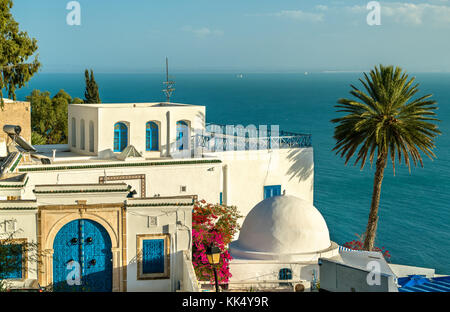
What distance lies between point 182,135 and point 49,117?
33.2 m

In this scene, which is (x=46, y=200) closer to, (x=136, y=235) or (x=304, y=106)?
(x=136, y=235)

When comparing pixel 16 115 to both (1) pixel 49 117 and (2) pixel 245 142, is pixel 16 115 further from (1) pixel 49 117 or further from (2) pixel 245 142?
(1) pixel 49 117

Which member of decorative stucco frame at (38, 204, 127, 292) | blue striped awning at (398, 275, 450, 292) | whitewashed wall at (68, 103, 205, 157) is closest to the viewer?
decorative stucco frame at (38, 204, 127, 292)

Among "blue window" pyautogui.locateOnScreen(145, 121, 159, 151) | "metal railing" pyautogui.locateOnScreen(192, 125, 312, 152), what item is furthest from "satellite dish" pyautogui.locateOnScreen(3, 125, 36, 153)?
"metal railing" pyautogui.locateOnScreen(192, 125, 312, 152)

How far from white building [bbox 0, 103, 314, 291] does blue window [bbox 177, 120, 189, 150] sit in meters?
0.04

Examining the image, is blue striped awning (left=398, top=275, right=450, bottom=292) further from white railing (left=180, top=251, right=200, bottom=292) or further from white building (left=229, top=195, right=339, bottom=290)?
white railing (left=180, top=251, right=200, bottom=292)

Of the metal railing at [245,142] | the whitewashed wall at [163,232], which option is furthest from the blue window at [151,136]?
the whitewashed wall at [163,232]

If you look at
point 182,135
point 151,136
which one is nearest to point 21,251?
point 151,136

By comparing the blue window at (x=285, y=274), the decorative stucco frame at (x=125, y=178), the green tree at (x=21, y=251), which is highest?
the decorative stucco frame at (x=125, y=178)

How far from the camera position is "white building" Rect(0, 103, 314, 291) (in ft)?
58.1

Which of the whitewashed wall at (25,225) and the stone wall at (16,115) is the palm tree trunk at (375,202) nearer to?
the stone wall at (16,115)

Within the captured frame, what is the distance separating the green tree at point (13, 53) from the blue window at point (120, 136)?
17.7ft

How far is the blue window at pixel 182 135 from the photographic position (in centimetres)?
2988

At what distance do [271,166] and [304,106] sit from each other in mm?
163380
